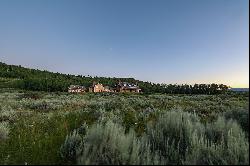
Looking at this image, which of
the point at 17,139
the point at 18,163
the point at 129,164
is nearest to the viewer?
the point at 129,164

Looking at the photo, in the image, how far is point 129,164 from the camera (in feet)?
14.9

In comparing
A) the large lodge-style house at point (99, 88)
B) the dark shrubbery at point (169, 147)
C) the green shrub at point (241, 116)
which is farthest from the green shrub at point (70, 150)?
the large lodge-style house at point (99, 88)

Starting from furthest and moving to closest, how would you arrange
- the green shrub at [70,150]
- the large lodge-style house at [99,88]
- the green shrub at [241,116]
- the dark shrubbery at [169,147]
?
1. the large lodge-style house at [99,88]
2. the green shrub at [241,116]
3. the green shrub at [70,150]
4. the dark shrubbery at [169,147]

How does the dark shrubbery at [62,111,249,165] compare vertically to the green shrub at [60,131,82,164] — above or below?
above

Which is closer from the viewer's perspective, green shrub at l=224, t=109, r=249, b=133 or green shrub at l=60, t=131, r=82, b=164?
green shrub at l=60, t=131, r=82, b=164

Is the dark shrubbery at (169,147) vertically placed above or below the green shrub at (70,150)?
above

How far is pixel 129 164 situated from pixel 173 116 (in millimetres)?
2272

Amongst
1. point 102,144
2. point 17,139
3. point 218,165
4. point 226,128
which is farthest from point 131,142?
point 17,139

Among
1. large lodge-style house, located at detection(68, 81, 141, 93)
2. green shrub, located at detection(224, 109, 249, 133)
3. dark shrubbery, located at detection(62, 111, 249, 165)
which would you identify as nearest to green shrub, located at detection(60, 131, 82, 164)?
dark shrubbery, located at detection(62, 111, 249, 165)

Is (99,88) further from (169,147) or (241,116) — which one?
(169,147)

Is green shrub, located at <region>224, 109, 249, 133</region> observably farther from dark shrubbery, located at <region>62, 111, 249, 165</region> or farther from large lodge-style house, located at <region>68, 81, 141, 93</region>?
large lodge-style house, located at <region>68, 81, 141, 93</region>

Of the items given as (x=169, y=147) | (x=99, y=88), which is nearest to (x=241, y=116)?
(x=169, y=147)

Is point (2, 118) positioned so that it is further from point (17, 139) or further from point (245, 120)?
point (245, 120)

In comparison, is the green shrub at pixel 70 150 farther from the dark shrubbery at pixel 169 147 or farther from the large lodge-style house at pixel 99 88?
the large lodge-style house at pixel 99 88
